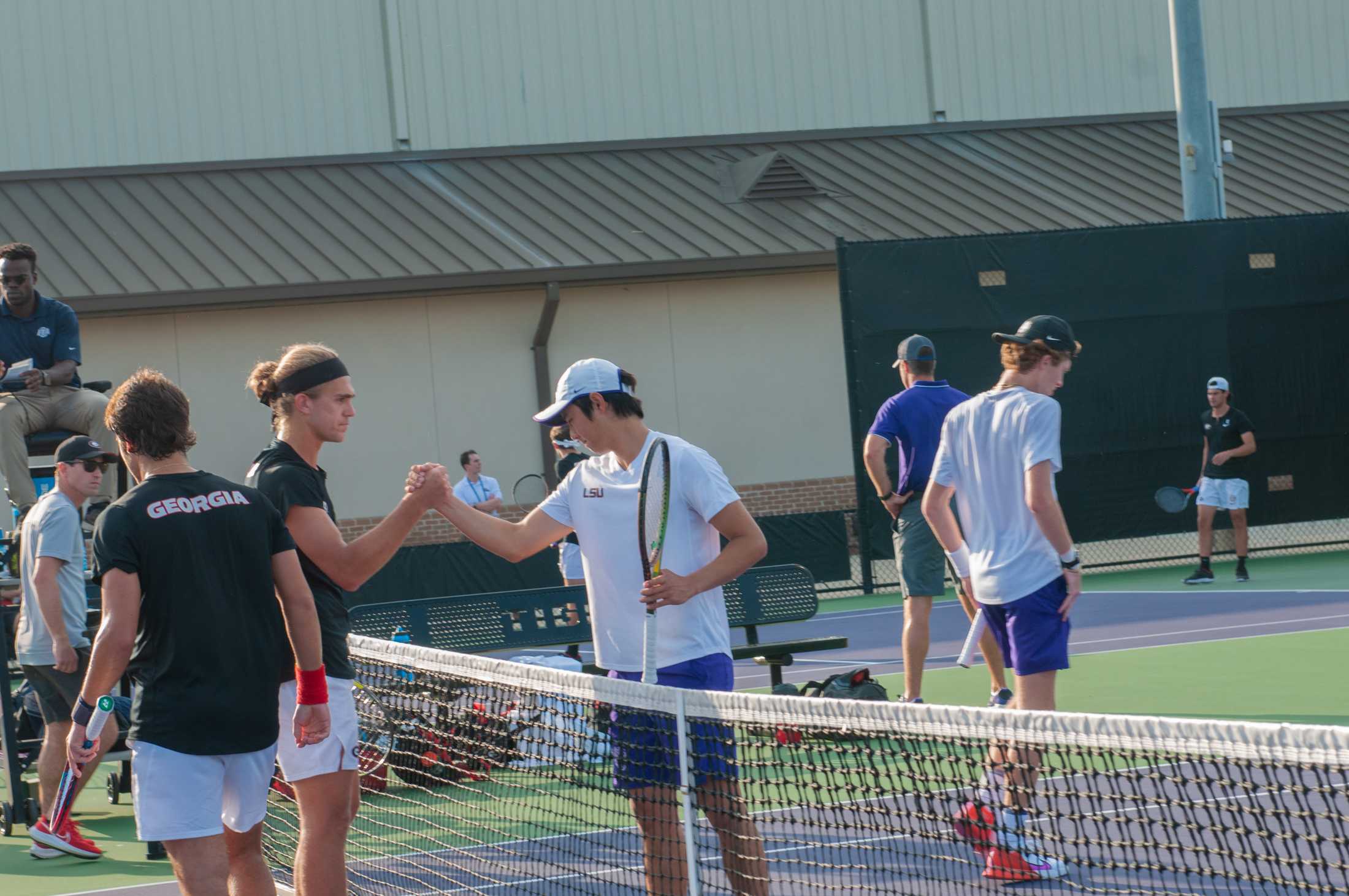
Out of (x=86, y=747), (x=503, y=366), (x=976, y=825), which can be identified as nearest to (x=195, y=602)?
(x=86, y=747)

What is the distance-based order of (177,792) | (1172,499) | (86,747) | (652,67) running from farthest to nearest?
(652,67)
(1172,499)
(86,747)
(177,792)

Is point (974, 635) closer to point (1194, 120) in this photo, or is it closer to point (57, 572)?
point (57, 572)

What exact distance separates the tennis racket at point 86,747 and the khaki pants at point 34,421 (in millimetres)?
4159

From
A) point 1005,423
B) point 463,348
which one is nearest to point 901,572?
point 1005,423

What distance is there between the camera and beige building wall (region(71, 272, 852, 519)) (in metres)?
18.6

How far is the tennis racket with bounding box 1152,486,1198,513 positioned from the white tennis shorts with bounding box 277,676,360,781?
38.3 ft

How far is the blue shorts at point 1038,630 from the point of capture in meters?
4.98

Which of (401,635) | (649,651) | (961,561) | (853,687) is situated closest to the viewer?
(649,651)

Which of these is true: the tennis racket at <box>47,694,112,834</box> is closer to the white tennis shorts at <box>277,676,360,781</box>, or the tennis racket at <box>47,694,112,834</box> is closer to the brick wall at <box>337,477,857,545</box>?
the white tennis shorts at <box>277,676,360,781</box>

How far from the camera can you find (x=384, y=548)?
3973 millimetres

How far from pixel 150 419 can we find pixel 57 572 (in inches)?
133

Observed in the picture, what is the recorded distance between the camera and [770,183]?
68.8 ft

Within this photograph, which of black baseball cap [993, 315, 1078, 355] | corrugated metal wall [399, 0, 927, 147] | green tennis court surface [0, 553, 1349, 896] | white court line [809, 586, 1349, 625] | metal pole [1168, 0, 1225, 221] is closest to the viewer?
black baseball cap [993, 315, 1078, 355]

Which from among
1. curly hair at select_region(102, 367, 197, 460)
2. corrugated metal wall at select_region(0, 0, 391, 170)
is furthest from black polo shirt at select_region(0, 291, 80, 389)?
corrugated metal wall at select_region(0, 0, 391, 170)
